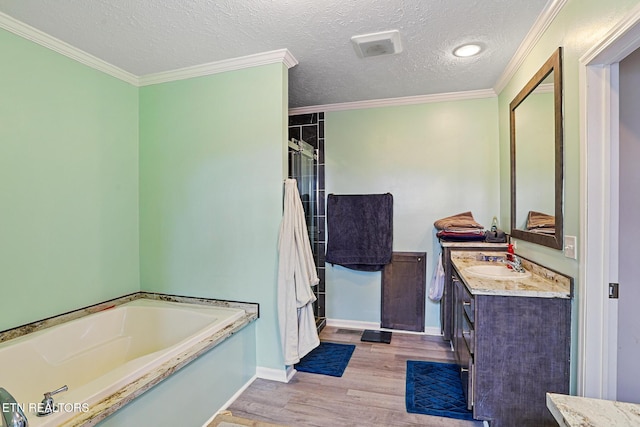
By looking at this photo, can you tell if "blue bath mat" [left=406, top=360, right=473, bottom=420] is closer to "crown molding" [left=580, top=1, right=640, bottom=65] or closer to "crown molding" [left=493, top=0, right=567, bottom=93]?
"crown molding" [left=580, top=1, right=640, bottom=65]

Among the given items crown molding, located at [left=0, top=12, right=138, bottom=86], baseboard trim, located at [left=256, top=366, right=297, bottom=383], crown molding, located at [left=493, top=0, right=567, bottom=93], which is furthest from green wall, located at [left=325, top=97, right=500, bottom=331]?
crown molding, located at [left=0, top=12, right=138, bottom=86]

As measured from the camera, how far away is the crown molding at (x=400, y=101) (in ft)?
10.1

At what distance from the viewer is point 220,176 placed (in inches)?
98.8

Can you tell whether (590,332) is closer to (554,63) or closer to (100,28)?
(554,63)

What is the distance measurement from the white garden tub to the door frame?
6.77 ft

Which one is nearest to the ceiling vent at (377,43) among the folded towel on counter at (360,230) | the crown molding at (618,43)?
the crown molding at (618,43)

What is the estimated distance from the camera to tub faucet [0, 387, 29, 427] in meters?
1.01

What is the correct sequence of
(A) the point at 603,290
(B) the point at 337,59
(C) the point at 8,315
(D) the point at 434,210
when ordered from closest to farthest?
(A) the point at 603,290, (C) the point at 8,315, (B) the point at 337,59, (D) the point at 434,210

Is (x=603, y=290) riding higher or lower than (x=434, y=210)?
lower

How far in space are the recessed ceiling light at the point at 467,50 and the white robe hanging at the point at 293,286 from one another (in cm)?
154

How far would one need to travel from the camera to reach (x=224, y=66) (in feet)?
8.05

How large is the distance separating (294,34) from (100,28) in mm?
1203

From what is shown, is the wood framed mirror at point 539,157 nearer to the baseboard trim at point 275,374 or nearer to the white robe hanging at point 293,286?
the white robe hanging at point 293,286

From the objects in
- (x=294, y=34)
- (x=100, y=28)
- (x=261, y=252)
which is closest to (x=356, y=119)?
(x=294, y=34)
